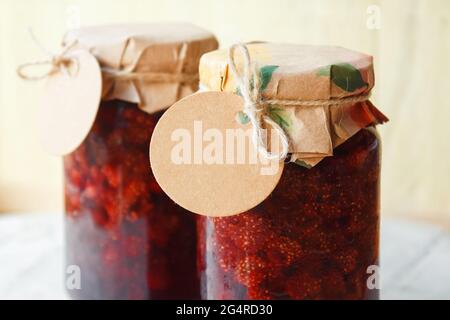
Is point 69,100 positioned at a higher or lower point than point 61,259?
higher

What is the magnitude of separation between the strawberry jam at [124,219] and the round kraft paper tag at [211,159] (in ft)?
0.58

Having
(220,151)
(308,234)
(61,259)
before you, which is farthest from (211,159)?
(61,259)

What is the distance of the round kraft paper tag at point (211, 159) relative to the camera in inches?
29.0

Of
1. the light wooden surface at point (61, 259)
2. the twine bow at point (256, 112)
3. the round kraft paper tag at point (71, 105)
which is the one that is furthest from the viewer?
the light wooden surface at point (61, 259)

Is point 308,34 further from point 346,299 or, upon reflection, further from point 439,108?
point 346,299

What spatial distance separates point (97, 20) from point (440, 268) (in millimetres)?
692

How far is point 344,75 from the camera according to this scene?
29.4 inches

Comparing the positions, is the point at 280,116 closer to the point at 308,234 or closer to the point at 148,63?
the point at 308,234

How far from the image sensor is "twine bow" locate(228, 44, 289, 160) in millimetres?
718

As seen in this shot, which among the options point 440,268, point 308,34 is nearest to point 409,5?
point 308,34

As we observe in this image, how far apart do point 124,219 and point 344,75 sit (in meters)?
0.34

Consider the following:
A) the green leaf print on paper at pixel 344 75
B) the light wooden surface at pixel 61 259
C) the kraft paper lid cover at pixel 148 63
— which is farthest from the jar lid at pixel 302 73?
the light wooden surface at pixel 61 259

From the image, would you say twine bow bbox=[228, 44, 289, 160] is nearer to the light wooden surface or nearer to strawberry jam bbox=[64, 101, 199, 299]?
strawberry jam bbox=[64, 101, 199, 299]

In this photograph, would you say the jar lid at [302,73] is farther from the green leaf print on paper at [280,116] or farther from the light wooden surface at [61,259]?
the light wooden surface at [61,259]
